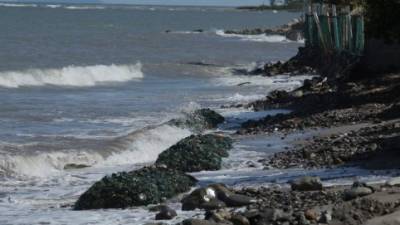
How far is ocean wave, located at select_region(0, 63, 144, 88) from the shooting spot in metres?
39.9

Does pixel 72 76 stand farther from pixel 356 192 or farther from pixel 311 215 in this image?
pixel 311 215

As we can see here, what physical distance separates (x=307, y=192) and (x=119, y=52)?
2227 inches

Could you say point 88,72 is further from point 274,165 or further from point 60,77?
point 274,165

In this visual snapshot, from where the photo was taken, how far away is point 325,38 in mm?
33781

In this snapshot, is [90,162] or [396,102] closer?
[90,162]

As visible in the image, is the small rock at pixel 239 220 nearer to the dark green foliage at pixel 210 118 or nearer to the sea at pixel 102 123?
the sea at pixel 102 123

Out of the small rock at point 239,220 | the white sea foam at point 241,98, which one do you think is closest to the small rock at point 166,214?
the small rock at point 239,220

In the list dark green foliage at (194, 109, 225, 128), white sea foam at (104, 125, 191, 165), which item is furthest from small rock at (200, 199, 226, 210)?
dark green foliage at (194, 109, 225, 128)

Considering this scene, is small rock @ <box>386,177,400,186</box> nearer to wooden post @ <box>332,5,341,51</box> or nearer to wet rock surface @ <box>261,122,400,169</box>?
wet rock surface @ <box>261,122,400,169</box>

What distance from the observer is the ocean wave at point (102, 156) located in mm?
16234

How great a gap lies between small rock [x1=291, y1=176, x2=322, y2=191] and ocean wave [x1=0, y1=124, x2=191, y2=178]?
5.62 metres

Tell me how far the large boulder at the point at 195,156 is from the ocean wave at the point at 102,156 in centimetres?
148

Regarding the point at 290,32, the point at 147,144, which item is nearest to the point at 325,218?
the point at 147,144

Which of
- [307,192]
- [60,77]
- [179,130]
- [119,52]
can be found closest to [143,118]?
[179,130]
